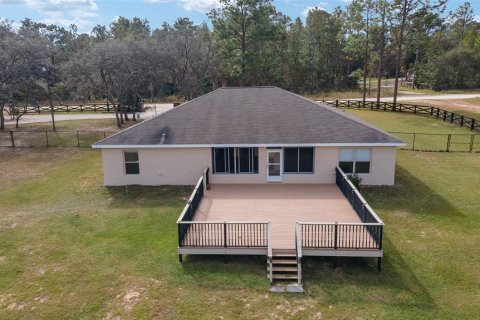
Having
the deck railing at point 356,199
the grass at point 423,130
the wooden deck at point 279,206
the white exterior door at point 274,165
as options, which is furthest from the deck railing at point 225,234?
the grass at point 423,130

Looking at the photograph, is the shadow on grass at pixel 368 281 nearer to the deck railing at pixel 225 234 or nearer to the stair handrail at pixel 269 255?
the stair handrail at pixel 269 255

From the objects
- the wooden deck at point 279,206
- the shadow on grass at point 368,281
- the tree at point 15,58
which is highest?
the tree at point 15,58

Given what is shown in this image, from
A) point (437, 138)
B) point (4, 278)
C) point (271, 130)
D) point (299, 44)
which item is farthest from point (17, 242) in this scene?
point (299, 44)

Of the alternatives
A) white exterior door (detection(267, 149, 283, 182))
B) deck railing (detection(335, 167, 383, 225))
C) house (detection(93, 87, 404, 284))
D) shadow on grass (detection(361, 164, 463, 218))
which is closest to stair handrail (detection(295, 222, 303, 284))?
deck railing (detection(335, 167, 383, 225))

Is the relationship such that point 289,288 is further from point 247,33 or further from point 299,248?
point 247,33

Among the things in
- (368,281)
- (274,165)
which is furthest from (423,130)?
(368,281)

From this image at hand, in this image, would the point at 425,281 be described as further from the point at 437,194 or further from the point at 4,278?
the point at 4,278

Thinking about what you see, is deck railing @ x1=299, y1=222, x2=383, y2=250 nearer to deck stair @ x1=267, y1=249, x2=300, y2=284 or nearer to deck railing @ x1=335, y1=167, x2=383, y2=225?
deck railing @ x1=335, y1=167, x2=383, y2=225
